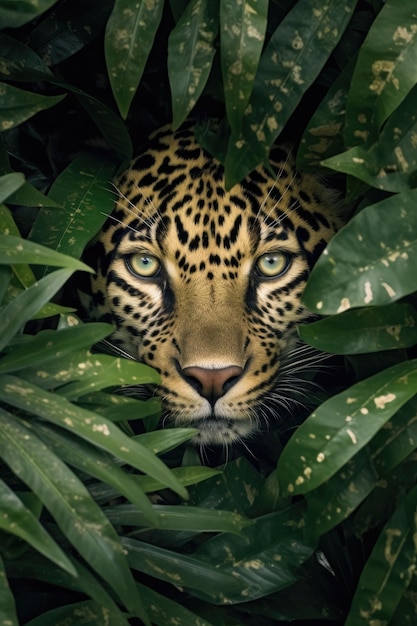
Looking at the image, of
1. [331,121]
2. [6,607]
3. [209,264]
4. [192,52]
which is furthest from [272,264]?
[6,607]

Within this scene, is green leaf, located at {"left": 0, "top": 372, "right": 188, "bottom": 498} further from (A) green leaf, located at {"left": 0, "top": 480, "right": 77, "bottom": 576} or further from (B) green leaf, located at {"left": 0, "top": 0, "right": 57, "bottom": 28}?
(B) green leaf, located at {"left": 0, "top": 0, "right": 57, "bottom": 28}

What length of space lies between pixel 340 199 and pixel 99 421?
3.73 feet

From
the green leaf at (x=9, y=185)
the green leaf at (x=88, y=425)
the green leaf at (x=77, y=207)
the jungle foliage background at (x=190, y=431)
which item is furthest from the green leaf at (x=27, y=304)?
the green leaf at (x=77, y=207)

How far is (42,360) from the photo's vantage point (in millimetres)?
2389

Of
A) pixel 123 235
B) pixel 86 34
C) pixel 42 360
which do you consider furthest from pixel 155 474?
pixel 86 34

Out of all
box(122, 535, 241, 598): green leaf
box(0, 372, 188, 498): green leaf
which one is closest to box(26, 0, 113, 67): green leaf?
box(0, 372, 188, 498): green leaf

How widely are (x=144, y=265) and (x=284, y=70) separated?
69 cm

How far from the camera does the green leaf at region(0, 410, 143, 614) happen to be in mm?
2236

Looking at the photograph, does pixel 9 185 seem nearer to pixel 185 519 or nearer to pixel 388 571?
pixel 185 519

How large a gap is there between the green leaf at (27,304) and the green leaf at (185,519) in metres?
0.47

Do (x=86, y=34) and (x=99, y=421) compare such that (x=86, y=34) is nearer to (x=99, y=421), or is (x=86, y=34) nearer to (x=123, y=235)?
(x=123, y=235)

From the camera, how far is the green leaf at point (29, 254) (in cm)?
233

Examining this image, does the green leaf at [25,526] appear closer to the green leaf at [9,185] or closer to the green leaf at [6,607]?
the green leaf at [6,607]

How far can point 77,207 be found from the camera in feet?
9.44
